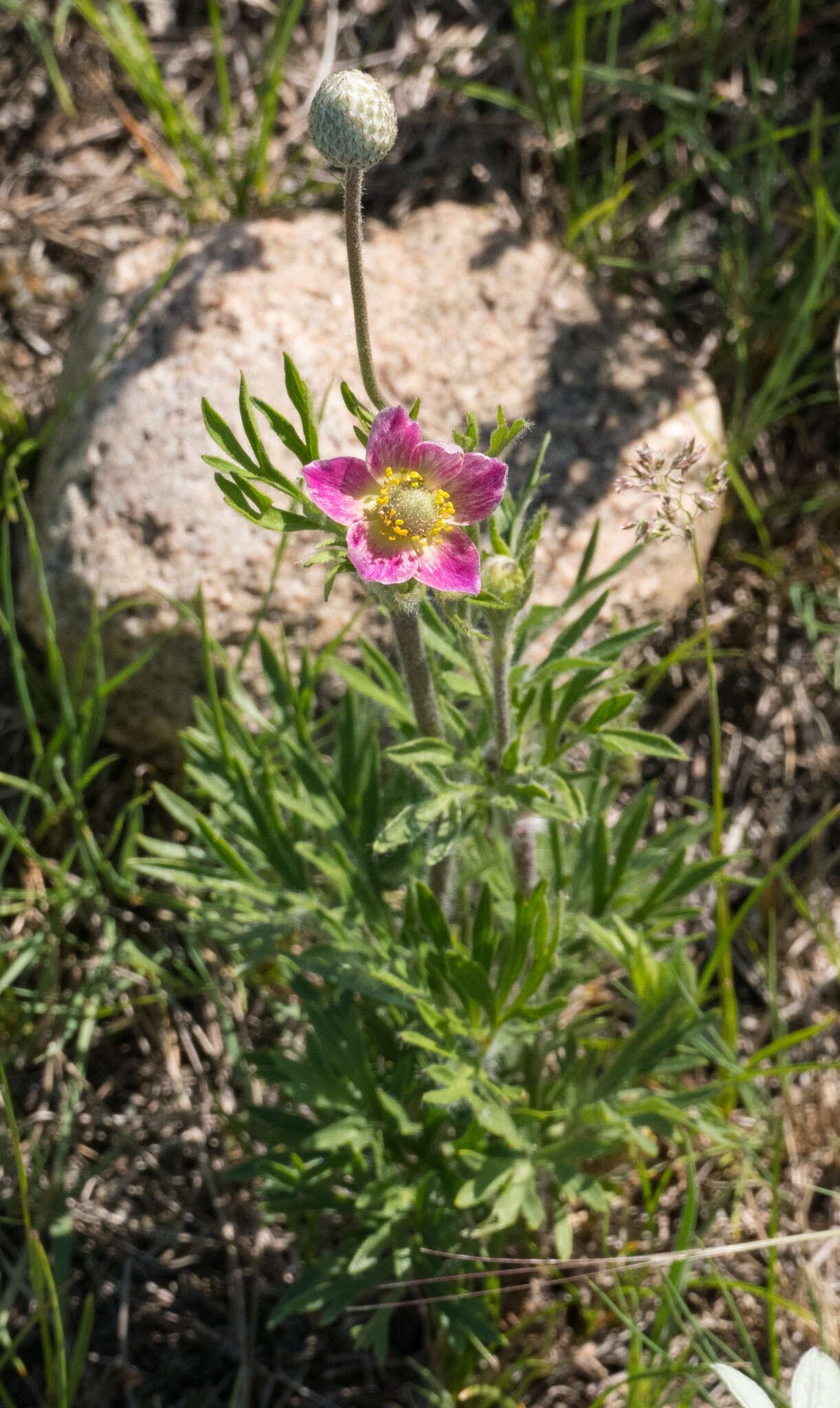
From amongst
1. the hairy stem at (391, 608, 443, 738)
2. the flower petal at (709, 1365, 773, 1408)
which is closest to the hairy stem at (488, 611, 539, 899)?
the hairy stem at (391, 608, 443, 738)

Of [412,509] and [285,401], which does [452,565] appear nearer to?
[412,509]

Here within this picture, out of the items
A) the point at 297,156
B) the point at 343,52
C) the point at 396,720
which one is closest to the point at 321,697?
the point at 396,720

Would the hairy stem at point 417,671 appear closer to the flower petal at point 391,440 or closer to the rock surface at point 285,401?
the flower petal at point 391,440

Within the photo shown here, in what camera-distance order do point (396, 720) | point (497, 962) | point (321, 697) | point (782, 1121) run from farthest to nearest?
point (321, 697) → point (782, 1121) → point (497, 962) → point (396, 720)

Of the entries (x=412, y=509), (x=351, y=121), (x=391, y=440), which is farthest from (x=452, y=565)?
(x=351, y=121)

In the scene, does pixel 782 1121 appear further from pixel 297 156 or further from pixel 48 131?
pixel 48 131

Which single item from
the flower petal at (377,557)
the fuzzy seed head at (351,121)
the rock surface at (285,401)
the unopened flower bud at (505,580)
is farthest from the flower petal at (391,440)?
the rock surface at (285,401)
